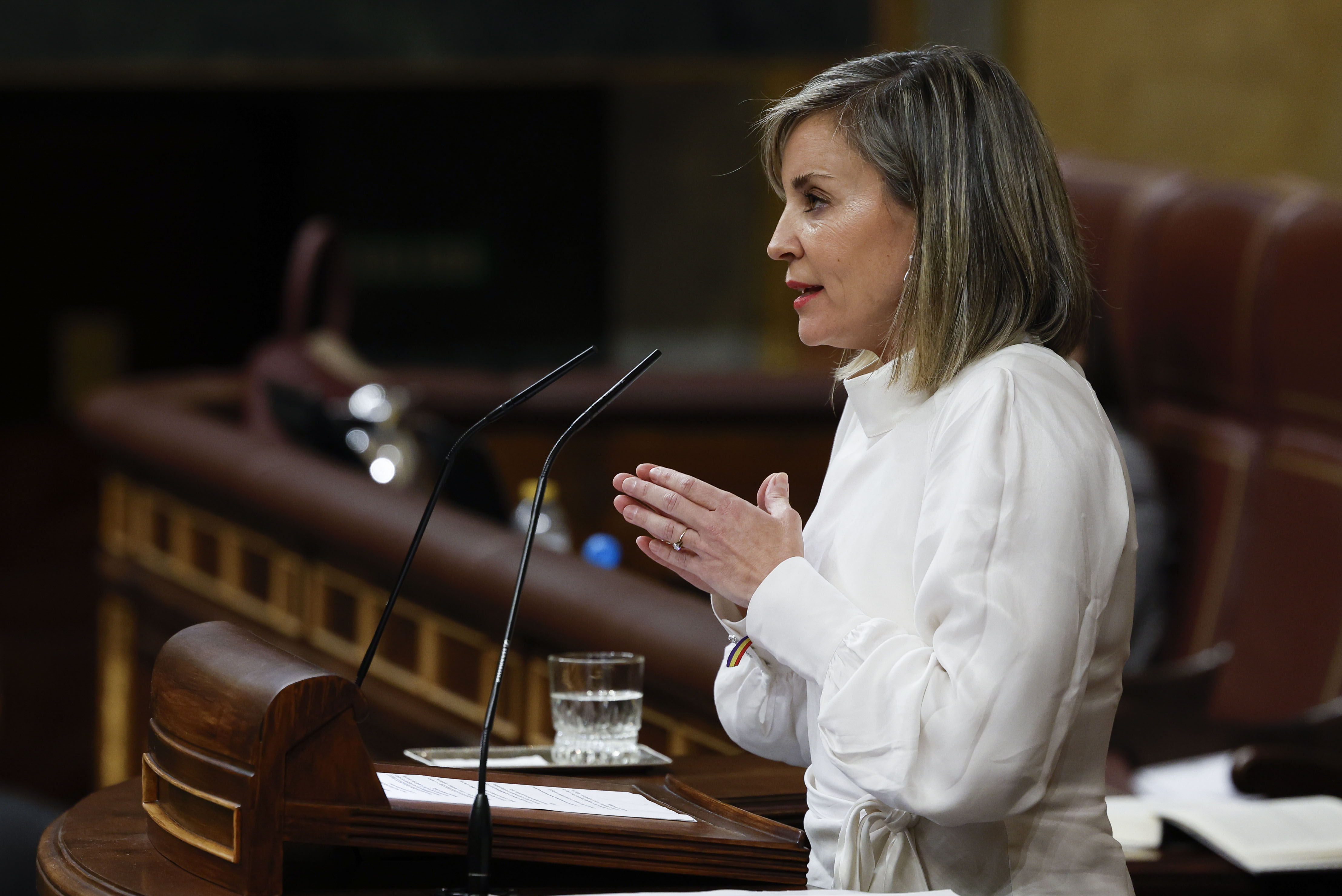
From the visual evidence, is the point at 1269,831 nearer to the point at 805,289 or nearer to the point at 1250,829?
the point at 1250,829

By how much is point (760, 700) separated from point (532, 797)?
0.23 meters

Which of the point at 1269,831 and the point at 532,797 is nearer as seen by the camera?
the point at 532,797

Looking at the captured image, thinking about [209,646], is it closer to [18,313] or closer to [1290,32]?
[1290,32]

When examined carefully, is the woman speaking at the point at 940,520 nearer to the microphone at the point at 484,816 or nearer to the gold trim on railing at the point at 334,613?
the microphone at the point at 484,816

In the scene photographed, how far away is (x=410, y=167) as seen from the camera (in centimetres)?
830

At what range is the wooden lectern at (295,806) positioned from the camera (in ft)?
4.50

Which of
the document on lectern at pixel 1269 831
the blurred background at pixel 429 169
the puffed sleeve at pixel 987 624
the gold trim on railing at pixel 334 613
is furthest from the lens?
the blurred background at pixel 429 169

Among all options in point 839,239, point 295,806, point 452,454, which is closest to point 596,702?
point 452,454

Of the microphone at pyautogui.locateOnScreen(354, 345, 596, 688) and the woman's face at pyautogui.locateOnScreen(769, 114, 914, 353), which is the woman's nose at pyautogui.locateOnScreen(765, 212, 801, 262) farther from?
the microphone at pyautogui.locateOnScreen(354, 345, 596, 688)

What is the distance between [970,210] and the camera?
1.41m

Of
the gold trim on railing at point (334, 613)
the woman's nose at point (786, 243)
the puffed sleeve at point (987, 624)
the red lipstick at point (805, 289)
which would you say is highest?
the woman's nose at point (786, 243)

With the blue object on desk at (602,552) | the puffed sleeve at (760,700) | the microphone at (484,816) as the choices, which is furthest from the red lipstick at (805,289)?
the blue object on desk at (602,552)

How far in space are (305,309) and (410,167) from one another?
3382 mm

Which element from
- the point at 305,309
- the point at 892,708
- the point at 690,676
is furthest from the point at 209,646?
the point at 305,309
